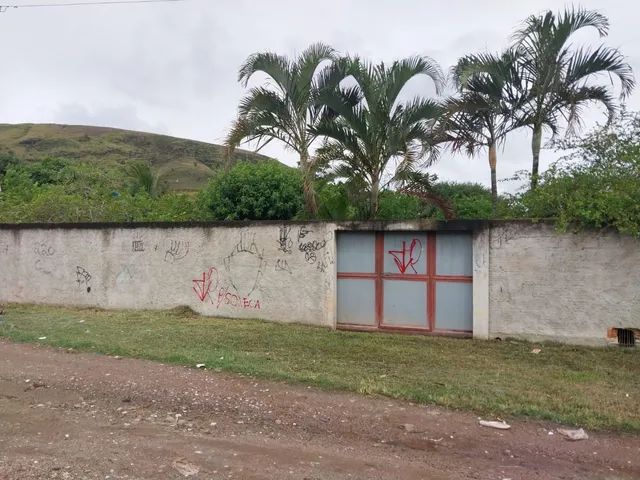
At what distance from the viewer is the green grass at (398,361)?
204 inches

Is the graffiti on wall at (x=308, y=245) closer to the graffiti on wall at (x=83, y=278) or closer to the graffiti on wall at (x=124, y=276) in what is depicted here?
the graffiti on wall at (x=124, y=276)

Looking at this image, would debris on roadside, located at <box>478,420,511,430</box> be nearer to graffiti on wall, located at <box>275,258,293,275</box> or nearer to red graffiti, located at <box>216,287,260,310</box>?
graffiti on wall, located at <box>275,258,293,275</box>

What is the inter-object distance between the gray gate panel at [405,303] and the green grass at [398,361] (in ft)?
1.65

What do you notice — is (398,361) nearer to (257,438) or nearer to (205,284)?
(257,438)

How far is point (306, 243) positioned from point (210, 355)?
10.5 ft

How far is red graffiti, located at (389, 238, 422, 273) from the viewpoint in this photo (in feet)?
29.7

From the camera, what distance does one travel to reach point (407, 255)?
9102mm

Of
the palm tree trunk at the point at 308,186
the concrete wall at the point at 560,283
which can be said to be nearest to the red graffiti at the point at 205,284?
the palm tree trunk at the point at 308,186

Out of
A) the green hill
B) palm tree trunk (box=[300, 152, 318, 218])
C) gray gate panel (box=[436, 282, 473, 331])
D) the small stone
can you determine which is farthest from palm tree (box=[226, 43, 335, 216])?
the green hill

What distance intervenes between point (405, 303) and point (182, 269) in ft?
14.9

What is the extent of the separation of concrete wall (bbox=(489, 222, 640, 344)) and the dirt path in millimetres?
3672

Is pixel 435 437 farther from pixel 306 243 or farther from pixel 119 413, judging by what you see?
pixel 306 243

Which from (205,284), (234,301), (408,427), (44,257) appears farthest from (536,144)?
(44,257)

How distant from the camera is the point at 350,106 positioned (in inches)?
389
